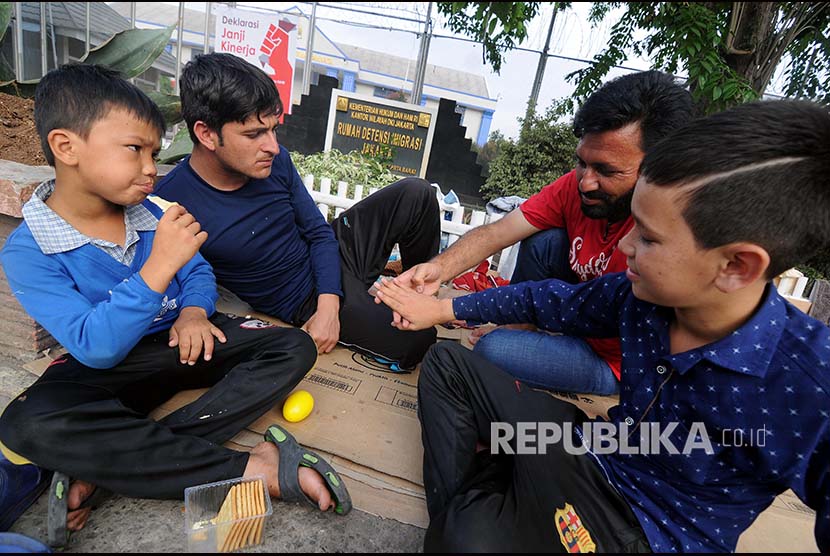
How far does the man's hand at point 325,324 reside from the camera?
2066mm

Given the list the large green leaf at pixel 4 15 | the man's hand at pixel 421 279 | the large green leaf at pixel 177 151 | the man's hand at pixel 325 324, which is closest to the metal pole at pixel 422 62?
the large green leaf at pixel 177 151

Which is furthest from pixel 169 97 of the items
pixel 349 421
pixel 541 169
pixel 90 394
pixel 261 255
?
pixel 541 169

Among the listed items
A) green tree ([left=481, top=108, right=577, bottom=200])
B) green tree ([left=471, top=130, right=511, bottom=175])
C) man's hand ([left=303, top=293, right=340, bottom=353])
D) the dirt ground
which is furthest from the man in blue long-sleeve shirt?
green tree ([left=471, top=130, right=511, bottom=175])

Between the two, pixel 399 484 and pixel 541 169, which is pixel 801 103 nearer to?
pixel 399 484

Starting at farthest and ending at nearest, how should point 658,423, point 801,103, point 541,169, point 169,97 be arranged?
point 541,169 → point 169,97 → point 658,423 → point 801,103

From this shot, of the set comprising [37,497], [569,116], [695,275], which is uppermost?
[569,116]

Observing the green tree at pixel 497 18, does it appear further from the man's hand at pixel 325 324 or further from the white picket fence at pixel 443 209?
the man's hand at pixel 325 324

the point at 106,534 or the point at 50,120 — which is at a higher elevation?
the point at 50,120

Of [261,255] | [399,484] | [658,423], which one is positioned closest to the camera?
[658,423]

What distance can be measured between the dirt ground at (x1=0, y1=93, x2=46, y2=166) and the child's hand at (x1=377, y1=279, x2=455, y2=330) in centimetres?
221

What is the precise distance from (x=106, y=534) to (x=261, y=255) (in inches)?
47.0

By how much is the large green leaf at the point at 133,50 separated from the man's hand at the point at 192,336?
241cm

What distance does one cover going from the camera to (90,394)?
1.30m

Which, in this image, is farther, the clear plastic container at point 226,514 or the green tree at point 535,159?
the green tree at point 535,159
